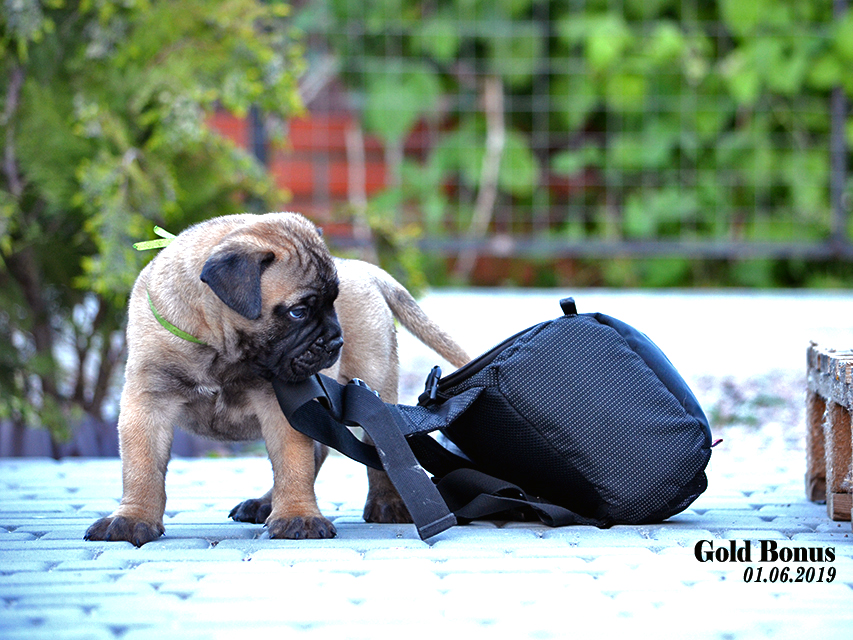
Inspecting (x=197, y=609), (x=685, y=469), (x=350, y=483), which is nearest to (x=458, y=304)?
(x=350, y=483)

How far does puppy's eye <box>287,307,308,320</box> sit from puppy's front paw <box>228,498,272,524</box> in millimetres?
629

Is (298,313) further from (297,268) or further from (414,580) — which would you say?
(414,580)

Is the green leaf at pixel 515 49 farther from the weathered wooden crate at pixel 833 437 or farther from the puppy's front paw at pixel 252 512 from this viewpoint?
the puppy's front paw at pixel 252 512

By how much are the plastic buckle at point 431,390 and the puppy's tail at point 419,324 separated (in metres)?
0.33

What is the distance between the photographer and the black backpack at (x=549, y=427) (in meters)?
2.44

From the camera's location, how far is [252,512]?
2762 millimetres

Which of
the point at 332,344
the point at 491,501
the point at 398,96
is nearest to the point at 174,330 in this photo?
the point at 332,344

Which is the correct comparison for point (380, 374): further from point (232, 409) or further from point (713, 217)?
point (713, 217)

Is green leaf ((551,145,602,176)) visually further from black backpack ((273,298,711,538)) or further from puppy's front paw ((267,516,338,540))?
puppy's front paw ((267,516,338,540))

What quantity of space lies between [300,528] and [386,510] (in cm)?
36

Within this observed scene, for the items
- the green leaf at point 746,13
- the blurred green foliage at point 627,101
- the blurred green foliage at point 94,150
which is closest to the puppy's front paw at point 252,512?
the blurred green foliage at point 94,150

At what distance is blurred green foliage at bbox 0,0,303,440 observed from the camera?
4211mm

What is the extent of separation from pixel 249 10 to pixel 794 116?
436 cm

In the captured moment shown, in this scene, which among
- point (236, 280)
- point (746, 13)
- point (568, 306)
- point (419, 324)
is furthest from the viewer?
point (746, 13)
